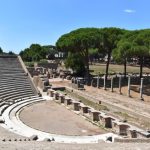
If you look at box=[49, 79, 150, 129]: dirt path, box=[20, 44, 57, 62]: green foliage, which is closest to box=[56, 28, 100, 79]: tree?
box=[49, 79, 150, 129]: dirt path

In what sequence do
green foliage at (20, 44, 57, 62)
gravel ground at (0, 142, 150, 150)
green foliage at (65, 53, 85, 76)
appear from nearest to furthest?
gravel ground at (0, 142, 150, 150) → green foliage at (65, 53, 85, 76) → green foliage at (20, 44, 57, 62)

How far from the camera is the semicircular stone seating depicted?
72.5 feet

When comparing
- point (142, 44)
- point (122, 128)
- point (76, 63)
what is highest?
point (142, 44)

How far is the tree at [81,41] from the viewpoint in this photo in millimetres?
48375

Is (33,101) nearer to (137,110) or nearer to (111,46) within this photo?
(137,110)

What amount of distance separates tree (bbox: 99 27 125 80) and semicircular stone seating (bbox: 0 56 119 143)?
37.4 ft

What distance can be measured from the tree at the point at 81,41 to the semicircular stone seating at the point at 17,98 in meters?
7.84

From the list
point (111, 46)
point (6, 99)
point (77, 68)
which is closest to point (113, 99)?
point (6, 99)

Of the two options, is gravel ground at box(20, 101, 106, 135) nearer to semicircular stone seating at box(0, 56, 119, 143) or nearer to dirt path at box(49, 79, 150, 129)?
semicircular stone seating at box(0, 56, 119, 143)

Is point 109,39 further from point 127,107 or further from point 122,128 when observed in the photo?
point 122,128

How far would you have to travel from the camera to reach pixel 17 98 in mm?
32719

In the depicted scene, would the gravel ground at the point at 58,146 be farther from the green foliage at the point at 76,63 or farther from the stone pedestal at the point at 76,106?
the green foliage at the point at 76,63

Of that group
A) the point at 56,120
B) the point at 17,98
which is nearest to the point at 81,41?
the point at 17,98

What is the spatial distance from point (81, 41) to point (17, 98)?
1772 cm
